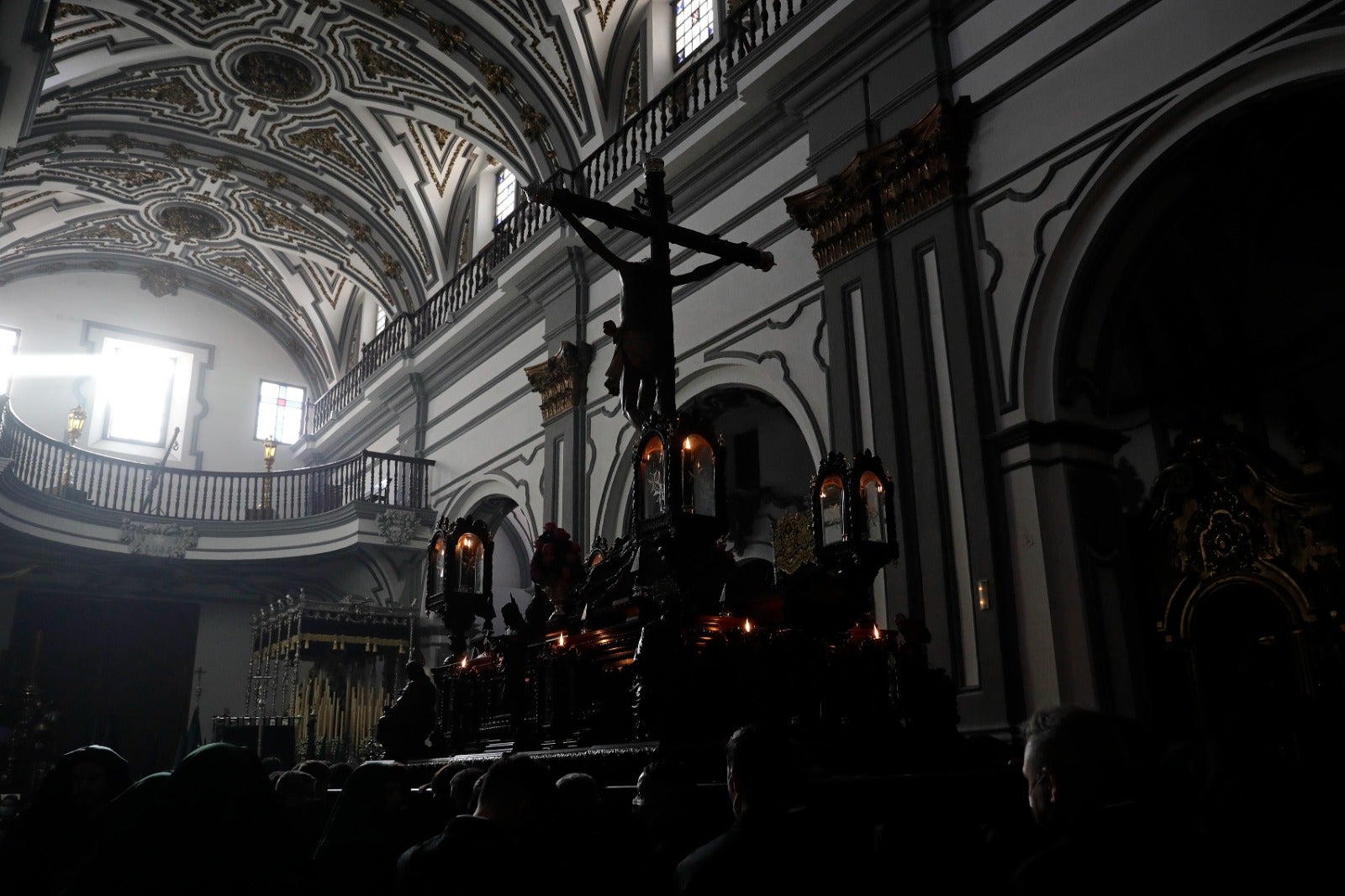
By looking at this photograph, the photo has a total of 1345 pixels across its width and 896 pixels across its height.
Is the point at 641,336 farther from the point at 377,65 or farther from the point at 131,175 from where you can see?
the point at 131,175

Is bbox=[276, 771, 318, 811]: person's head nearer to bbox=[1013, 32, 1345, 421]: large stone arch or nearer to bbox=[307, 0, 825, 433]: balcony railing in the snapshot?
bbox=[1013, 32, 1345, 421]: large stone arch

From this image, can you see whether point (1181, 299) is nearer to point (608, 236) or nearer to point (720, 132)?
point (720, 132)

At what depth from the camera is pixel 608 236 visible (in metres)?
10.7

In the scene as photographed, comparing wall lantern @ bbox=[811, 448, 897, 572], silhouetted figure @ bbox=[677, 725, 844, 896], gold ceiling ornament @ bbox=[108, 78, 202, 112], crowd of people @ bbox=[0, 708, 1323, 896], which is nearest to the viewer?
crowd of people @ bbox=[0, 708, 1323, 896]

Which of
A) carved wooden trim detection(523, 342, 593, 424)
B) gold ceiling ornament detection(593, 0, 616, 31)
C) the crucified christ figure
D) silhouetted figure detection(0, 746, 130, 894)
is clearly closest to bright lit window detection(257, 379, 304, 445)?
carved wooden trim detection(523, 342, 593, 424)

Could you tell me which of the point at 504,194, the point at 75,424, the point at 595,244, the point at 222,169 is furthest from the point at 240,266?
the point at 595,244

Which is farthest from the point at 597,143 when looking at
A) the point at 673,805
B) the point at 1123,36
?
the point at 673,805

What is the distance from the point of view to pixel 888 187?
7.34m

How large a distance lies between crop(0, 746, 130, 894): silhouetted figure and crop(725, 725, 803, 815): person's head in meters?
1.67

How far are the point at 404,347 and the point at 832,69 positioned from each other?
8.75 meters

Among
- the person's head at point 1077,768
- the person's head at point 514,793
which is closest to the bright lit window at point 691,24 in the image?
the person's head at point 514,793

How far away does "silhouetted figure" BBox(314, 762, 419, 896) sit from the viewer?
8.54ft

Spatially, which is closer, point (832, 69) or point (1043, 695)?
point (1043, 695)

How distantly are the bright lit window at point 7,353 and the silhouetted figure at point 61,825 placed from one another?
1609 cm
